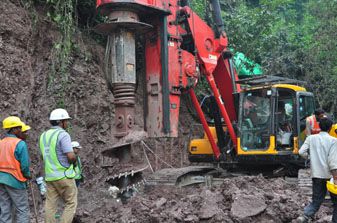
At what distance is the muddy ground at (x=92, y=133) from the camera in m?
5.83

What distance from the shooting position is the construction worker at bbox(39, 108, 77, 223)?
5.52 metres

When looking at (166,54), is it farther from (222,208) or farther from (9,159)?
(9,159)

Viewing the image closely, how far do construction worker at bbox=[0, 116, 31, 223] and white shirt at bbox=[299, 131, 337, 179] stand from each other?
3.82 metres

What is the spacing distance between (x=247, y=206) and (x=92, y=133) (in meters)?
4.73

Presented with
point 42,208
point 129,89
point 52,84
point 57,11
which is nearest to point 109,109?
point 52,84

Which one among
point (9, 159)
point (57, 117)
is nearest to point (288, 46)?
point (57, 117)

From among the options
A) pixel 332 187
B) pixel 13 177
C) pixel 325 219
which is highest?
pixel 13 177

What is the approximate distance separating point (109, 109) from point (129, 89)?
4.01m

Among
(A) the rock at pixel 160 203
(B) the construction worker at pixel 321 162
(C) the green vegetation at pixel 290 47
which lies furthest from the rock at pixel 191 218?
(C) the green vegetation at pixel 290 47

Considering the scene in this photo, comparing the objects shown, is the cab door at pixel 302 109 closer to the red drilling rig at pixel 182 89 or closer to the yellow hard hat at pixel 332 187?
the red drilling rig at pixel 182 89

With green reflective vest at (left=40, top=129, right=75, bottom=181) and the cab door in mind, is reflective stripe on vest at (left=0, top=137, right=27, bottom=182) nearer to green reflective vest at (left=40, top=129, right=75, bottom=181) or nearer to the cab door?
green reflective vest at (left=40, top=129, right=75, bottom=181)

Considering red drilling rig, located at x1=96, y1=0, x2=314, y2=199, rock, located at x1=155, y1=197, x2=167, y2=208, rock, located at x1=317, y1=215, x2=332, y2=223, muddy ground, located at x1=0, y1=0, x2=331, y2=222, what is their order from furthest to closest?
rock, located at x1=155, y1=197, x2=167, y2=208, red drilling rig, located at x1=96, y1=0, x2=314, y2=199, muddy ground, located at x1=0, y1=0, x2=331, y2=222, rock, located at x1=317, y1=215, x2=332, y2=223

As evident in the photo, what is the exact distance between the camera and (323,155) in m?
5.46

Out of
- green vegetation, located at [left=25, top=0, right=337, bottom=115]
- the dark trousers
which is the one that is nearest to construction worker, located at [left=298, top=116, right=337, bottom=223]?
the dark trousers
